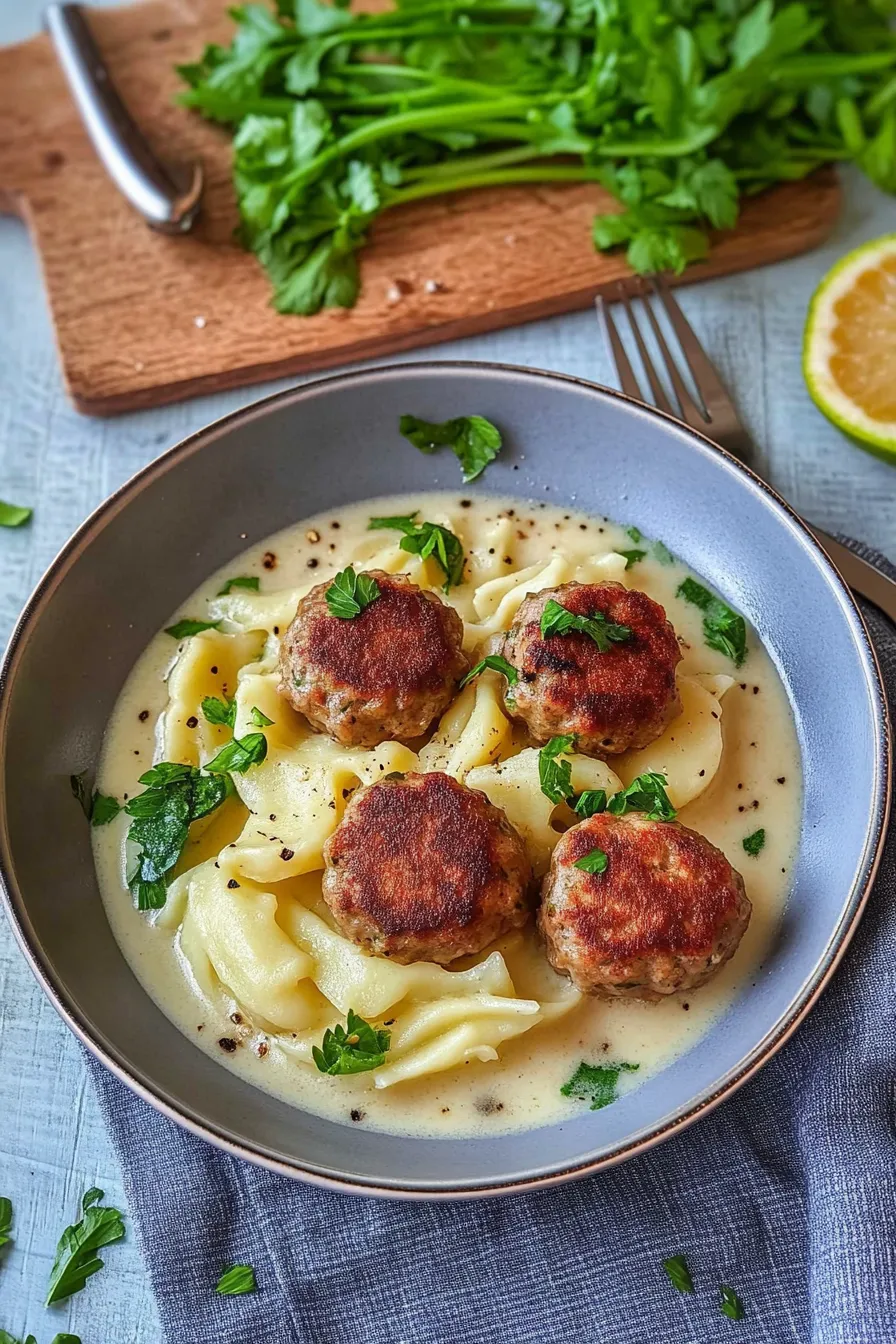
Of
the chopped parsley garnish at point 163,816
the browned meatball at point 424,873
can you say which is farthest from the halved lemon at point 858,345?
the chopped parsley garnish at point 163,816

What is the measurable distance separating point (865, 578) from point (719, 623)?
2.36 feet

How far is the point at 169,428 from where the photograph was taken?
6.57 m

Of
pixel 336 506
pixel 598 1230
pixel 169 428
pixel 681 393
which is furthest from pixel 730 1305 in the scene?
pixel 169 428

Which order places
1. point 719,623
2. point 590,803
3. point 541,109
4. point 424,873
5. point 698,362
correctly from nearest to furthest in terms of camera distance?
point 424,873, point 590,803, point 719,623, point 698,362, point 541,109

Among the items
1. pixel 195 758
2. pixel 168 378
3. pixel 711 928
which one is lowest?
pixel 711 928

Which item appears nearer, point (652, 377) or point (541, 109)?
point (652, 377)

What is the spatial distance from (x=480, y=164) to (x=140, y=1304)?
5.71 meters

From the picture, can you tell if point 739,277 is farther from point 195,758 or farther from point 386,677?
point 195,758

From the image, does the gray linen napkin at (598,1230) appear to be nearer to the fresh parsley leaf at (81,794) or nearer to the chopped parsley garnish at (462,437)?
the fresh parsley leaf at (81,794)

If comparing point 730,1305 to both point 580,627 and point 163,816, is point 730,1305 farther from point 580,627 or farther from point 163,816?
point 163,816

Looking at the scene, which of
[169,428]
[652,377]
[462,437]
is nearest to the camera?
[462,437]

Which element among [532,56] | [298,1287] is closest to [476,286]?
[532,56]

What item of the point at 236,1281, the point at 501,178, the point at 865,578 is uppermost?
the point at 501,178

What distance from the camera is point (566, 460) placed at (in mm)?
5730
